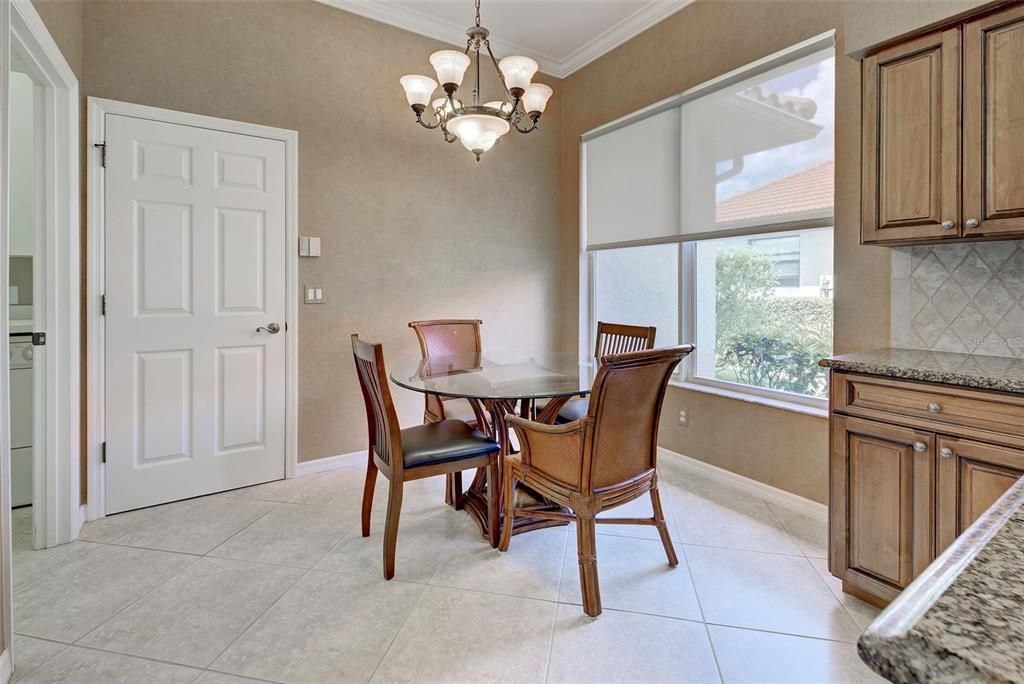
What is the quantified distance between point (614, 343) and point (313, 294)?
1913 mm

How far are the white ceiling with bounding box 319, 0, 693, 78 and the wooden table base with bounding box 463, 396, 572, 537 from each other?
8.77ft

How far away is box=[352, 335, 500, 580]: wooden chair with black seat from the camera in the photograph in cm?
196

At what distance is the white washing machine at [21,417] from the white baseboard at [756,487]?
12.3 ft

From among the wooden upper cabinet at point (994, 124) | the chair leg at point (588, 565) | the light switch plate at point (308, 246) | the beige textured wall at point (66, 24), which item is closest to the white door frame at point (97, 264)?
the beige textured wall at point (66, 24)

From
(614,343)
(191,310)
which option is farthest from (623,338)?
(191,310)

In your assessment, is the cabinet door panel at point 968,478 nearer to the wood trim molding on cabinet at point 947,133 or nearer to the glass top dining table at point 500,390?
the wood trim molding on cabinet at point 947,133

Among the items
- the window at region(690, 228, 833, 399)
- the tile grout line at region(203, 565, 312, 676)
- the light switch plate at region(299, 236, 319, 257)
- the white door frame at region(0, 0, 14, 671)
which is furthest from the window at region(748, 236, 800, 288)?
the white door frame at region(0, 0, 14, 671)

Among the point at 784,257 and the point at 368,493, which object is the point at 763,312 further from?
the point at 368,493

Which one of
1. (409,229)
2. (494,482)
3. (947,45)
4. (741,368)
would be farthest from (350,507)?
(947,45)

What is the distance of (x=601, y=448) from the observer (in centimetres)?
175

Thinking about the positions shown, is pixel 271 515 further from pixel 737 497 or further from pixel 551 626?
pixel 737 497

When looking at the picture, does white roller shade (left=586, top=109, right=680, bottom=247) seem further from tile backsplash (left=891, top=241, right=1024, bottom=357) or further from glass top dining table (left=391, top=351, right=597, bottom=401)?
tile backsplash (left=891, top=241, right=1024, bottom=357)

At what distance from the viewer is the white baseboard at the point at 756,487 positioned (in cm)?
254

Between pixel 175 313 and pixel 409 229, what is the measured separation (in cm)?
150
